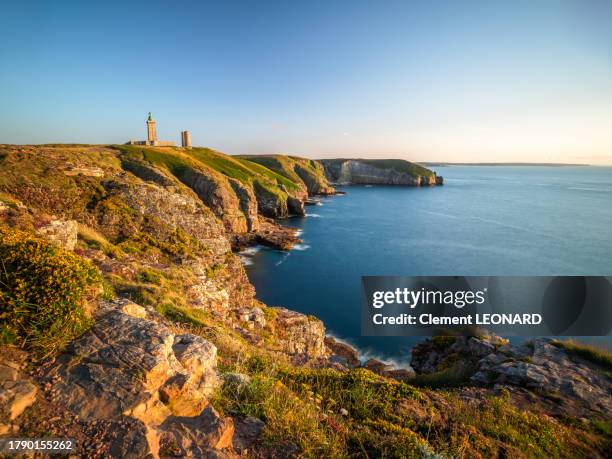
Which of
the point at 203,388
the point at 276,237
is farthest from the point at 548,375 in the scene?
the point at 276,237

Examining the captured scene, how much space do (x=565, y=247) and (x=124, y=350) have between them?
250 ft

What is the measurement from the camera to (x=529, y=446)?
7176 millimetres

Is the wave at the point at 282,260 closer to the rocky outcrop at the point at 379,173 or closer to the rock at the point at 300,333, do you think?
the rock at the point at 300,333

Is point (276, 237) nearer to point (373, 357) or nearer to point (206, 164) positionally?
point (206, 164)

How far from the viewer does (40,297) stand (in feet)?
16.2

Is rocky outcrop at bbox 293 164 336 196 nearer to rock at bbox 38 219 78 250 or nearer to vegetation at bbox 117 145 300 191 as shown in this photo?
vegetation at bbox 117 145 300 191

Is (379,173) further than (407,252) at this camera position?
Yes

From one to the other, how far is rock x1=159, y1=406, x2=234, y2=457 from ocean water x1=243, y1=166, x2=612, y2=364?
87.9 ft

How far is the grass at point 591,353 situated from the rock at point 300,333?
44.5 ft

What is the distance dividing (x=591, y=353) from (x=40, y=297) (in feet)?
69.1

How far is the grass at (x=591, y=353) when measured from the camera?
13.6m

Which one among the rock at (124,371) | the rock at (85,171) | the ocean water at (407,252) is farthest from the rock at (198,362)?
the rock at (85,171)

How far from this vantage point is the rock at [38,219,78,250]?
13633mm

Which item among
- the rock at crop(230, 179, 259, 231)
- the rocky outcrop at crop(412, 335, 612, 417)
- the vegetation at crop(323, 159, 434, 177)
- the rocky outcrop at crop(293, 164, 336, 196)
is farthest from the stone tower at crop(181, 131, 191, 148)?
the vegetation at crop(323, 159, 434, 177)
